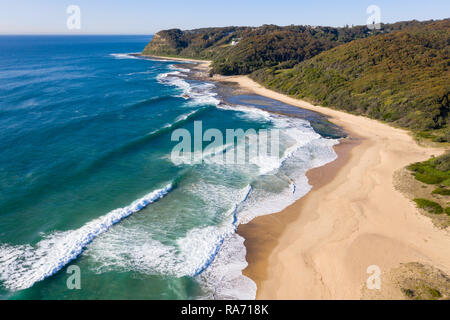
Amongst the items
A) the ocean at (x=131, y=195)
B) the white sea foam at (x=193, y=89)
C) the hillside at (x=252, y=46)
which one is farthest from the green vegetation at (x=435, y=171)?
the hillside at (x=252, y=46)

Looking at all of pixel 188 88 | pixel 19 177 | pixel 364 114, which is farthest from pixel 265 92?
pixel 19 177

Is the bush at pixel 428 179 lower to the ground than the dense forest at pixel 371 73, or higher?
lower

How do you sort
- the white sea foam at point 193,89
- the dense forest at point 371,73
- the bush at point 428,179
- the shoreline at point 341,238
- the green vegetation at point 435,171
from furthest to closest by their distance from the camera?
the white sea foam at point 193,89 → the dense forest at point 371,73 → the bush at point 428,179 → the green vegetation at point 435,171 → the shoreline at point 341,238

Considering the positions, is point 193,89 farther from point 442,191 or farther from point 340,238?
point 340,238

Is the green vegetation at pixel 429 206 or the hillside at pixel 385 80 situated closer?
the green vegetation at pixel 429 206

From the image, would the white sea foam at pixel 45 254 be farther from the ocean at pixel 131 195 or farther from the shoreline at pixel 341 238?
the shoreline at pixel 341 238

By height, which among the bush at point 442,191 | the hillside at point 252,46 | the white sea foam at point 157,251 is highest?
the hillside at point 252,46

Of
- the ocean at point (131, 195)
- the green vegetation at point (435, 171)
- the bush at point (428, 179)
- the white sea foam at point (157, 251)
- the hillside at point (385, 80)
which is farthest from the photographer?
the hillside at point (385, 80)
